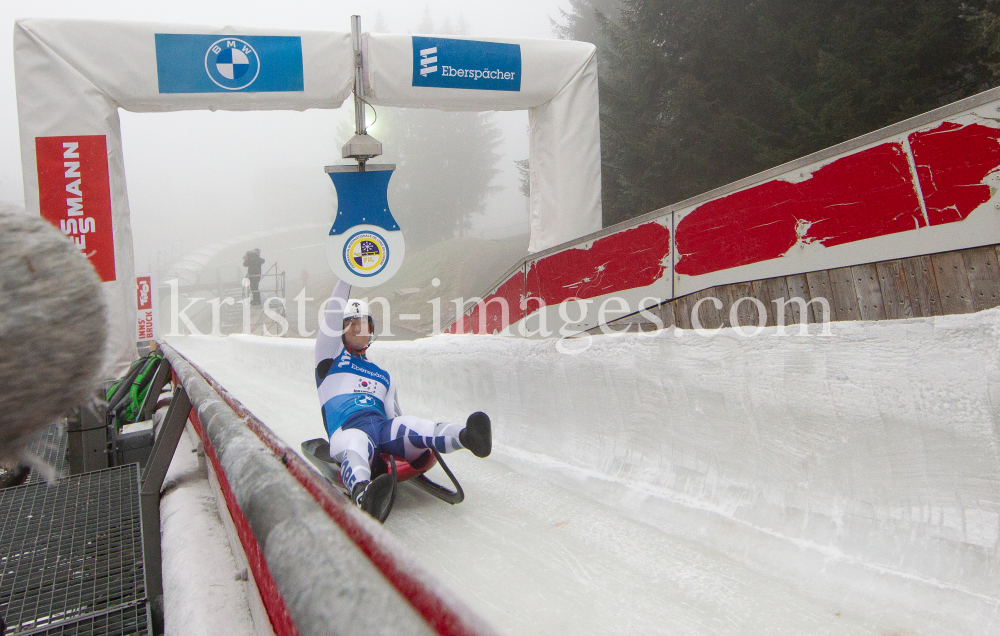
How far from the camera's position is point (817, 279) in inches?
115

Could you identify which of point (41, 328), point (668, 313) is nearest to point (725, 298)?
point (668, 313)

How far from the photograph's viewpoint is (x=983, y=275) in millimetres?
2291

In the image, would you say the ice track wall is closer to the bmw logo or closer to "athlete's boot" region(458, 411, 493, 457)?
"athlete's boot" region(458, 411, 493, 457)

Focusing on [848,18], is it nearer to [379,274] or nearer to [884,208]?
[884,208]

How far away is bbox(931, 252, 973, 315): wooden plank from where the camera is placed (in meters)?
2.36

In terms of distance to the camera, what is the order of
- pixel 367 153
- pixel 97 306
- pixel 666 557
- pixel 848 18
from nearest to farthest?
pixel 97 306 → pixel 666 557 → pixel 367 153 → pixel 848 18

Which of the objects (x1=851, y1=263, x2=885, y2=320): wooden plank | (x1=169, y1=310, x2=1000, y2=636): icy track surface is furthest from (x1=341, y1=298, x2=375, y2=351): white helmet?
(x1=851, y1=263, x2=885, y2=320): wooden plank

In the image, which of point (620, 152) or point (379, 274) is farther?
point (620, 152)

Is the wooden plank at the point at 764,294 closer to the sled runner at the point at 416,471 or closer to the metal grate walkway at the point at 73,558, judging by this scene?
the sled runner at the point at 416,471

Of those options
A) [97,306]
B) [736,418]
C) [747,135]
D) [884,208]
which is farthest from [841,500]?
[747,135]

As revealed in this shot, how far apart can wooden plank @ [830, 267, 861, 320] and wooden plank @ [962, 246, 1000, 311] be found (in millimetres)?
479

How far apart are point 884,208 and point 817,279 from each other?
442 millimetres

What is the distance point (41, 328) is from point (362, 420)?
2110 mm

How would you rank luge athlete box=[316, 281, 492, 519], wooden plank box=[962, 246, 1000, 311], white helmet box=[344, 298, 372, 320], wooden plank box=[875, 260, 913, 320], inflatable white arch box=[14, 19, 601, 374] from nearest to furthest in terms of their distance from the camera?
luge athlete box=[316, 281, 492, 519] → wooden plank box=[962, 246, 1000, 311] → wooden plank box=[875, 260, 913, 320] → white helmet box=[344, 298, 372, 320] → inflatable white arch box=[14, 19, 601, 374]
